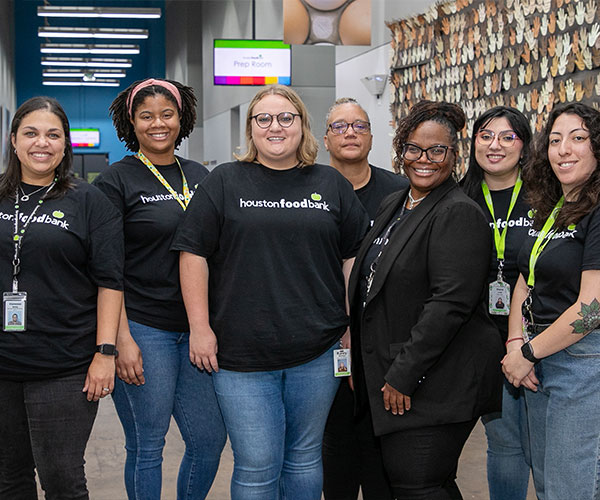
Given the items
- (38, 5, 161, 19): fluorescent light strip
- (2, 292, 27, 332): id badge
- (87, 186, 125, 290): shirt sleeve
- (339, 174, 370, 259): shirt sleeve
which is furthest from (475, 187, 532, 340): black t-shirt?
(38, 5, 161, 19): fluorescent light strip

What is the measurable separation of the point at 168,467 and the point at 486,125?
7.95ft

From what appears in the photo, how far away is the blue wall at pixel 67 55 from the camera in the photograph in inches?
847

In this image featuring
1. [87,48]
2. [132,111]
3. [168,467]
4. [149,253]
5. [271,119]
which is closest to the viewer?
[271,119]

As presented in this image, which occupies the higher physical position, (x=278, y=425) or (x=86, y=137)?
(x=86, y=137)

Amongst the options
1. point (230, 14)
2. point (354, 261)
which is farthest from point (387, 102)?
point (230, 14)

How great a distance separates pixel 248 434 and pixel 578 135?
4.53 ft

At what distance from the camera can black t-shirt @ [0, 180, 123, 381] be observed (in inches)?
86.5

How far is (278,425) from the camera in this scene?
7.81 feet

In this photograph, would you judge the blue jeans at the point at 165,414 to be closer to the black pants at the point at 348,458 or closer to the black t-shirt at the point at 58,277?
the black t-shirt at the point at 58,277

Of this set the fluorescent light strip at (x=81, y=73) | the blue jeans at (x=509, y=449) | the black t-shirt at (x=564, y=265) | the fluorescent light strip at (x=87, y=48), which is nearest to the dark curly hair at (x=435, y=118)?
the black t-shirt at (x=564, y=265)

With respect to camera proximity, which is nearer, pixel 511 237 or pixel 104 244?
pixel 104 244

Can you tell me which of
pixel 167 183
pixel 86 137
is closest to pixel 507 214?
pixel 167 183

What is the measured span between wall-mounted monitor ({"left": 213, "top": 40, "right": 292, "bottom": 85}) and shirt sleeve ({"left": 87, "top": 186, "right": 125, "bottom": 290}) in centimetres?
831

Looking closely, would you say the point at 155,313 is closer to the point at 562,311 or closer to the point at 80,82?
the point at 562,311
